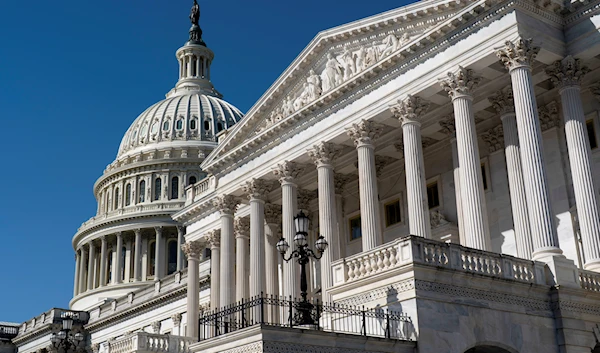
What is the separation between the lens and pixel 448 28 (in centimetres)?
3447

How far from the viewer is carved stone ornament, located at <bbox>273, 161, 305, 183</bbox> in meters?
43.8

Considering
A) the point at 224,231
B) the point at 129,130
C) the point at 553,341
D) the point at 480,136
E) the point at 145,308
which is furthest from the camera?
the point at 129,130

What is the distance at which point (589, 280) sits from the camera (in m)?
28.3

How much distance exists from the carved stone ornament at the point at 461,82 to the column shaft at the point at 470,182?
0.29m

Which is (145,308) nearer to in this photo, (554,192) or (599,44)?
(554,192)

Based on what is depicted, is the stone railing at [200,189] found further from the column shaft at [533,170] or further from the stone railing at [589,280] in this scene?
the stone railing at [589,280]

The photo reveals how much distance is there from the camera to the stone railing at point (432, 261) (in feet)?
79.2

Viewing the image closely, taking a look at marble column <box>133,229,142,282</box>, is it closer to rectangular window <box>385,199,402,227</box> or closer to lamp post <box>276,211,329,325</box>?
rectangular window <box>385,199,402,227</box>

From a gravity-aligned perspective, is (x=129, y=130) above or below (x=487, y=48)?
above

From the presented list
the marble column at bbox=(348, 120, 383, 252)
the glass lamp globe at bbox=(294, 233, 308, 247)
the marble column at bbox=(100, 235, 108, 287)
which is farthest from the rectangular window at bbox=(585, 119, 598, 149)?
the marble column at bbox=(100, 235, 108, 287)

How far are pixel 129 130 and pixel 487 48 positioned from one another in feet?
316

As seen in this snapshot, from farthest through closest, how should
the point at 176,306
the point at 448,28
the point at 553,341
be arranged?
the point at 176,306, the point at 448,28, the point at 553,341

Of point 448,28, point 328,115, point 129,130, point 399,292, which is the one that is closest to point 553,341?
point 399,292

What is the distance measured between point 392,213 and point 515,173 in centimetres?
1301
